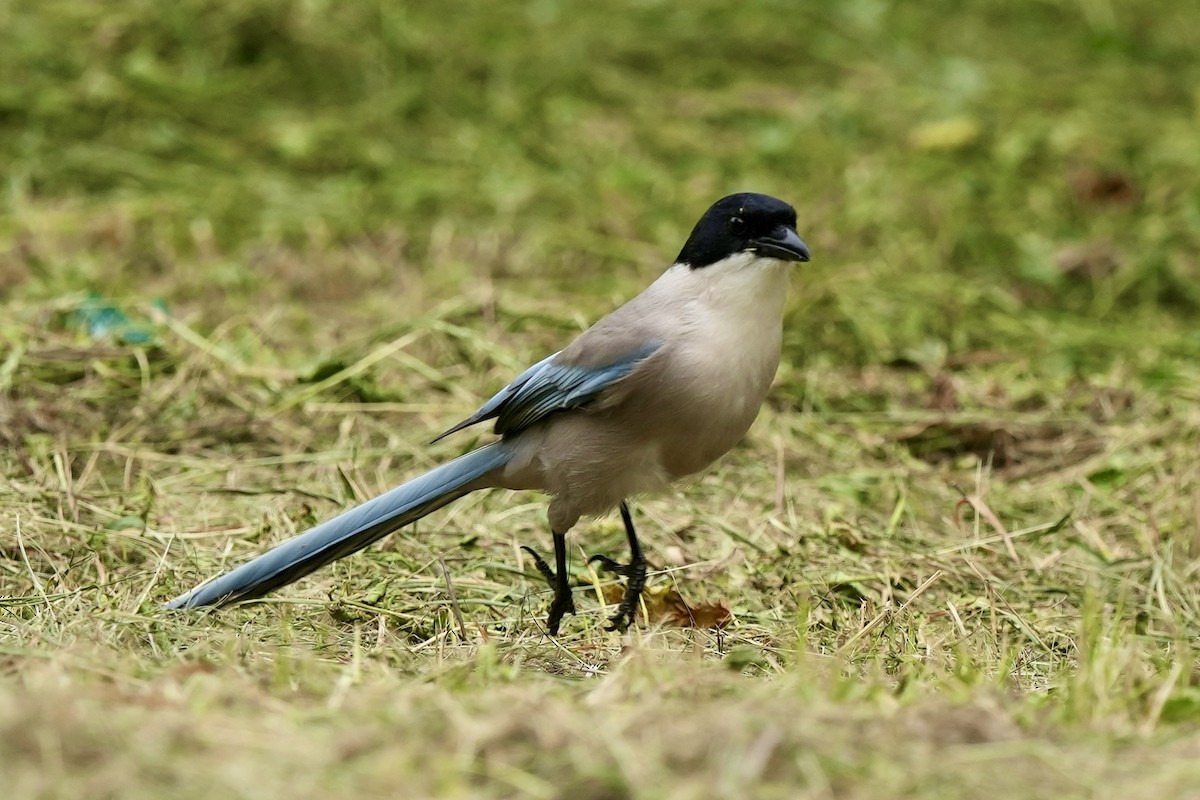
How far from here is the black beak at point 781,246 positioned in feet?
13.4

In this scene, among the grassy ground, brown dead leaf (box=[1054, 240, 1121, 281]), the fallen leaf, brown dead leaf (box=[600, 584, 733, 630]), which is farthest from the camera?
the fallen leaf

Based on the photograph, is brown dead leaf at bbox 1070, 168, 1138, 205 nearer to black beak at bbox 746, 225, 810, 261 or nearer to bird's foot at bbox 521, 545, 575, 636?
black beak at bbox 746, 225, 810, 261

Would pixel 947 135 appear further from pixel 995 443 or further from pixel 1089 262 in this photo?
pixel 995 443

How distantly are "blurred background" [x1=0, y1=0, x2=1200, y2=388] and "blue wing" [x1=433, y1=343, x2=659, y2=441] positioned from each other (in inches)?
82.7

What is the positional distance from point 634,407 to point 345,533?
0.78m

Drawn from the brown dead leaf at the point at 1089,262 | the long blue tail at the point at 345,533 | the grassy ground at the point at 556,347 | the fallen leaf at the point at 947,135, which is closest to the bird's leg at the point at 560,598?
the grassy ground at the point at 556,347

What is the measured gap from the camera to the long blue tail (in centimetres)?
405

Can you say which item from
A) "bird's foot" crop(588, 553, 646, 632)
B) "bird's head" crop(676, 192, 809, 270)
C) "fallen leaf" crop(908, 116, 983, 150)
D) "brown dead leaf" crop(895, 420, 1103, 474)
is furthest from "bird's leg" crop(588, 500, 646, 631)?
"fallen leaf" crop(908, 116, 983, 150)

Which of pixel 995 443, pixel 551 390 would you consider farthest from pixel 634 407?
pixel 995 443

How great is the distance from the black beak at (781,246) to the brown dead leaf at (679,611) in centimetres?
91

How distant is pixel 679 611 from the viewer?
14.3 feet

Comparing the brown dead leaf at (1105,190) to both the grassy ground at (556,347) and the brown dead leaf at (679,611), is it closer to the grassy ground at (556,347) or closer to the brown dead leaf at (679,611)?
the grassy ground at (556,347)

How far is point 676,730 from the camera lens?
8.88ft

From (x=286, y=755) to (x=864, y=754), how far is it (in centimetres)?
92
